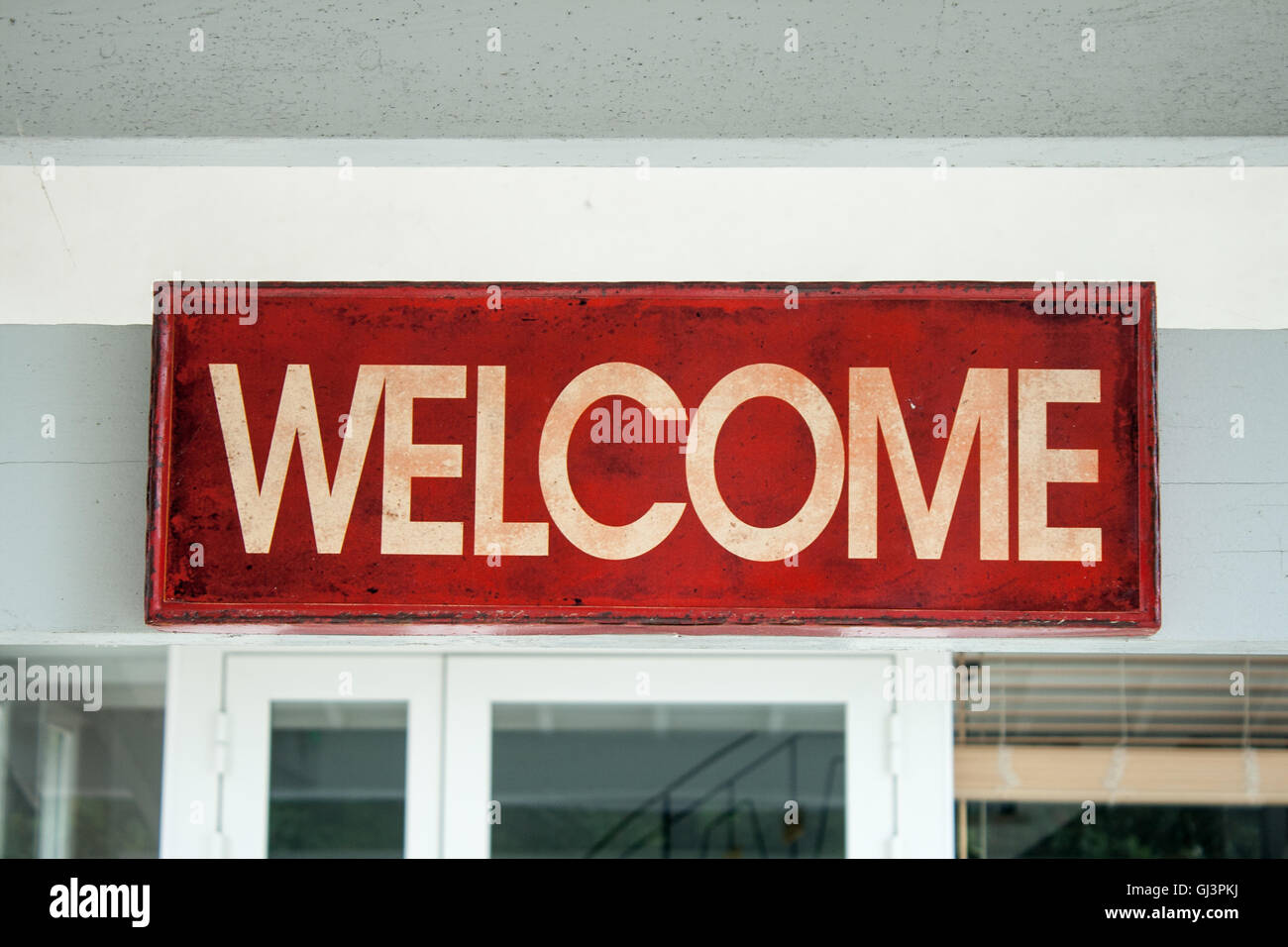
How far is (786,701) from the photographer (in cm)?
310

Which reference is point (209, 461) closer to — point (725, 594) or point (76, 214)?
point (76, 214)

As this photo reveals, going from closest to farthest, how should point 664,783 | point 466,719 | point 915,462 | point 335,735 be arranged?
point 915,462 → point 466,719 → point 335,735 → point 664,783

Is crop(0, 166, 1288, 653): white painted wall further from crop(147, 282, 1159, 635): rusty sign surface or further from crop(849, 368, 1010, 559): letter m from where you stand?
crop(849, 368, 1010, 559): letter m

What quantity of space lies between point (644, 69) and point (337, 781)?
237 cm

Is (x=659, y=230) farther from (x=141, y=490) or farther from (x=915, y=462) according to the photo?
(x=141, y=490)

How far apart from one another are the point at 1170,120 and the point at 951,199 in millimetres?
352

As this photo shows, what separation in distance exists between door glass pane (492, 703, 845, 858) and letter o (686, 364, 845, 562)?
1616 mm

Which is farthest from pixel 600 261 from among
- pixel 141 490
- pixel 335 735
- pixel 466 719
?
pixel 335 735

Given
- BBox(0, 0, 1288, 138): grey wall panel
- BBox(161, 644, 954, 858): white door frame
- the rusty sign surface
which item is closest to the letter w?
the rusty sign surface

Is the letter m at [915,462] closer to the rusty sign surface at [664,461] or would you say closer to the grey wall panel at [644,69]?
the rusty sign surface at [664,461]

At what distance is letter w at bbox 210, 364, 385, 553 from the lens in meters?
A: 1.77

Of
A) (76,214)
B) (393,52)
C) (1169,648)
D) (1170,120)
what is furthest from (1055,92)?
(76,214)

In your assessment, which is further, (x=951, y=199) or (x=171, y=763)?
(x=171, y=763)

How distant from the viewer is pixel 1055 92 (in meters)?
1.78
